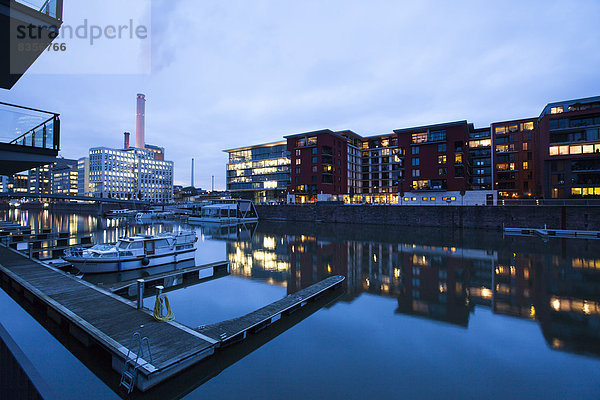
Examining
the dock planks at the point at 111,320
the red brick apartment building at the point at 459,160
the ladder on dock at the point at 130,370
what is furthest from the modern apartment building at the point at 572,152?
the ladder on dock at the point at 130,370

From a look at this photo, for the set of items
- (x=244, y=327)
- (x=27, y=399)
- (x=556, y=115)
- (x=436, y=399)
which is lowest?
(x=436, y=399)

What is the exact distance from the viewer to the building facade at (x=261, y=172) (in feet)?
378

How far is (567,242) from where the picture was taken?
37.8 metres

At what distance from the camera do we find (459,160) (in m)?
68.2

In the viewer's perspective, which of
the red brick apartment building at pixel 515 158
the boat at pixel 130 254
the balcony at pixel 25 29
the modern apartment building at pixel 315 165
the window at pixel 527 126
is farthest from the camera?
the modern apartment building at pixel 315 165

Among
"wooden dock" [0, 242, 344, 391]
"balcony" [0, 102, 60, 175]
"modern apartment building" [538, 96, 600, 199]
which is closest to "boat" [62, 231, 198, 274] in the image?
"wooden dock" [0, 242, 344, 391]

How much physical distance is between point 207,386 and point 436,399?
657 cm

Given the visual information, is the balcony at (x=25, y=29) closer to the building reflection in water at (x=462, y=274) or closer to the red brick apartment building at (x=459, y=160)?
the building reflection in water at (x=462, y=274)

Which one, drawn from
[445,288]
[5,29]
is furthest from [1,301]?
[445,288]

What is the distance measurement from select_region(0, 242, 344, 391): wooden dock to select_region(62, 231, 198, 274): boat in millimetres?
3459

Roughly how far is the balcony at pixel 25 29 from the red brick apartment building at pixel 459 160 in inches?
2809

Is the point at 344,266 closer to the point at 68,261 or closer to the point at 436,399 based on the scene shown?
the point at 436,399

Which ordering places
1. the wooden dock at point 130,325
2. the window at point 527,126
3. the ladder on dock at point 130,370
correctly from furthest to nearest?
the window at point 527,126 → the wooden dock at point 130,325 → the ladder on dock at point 130,370

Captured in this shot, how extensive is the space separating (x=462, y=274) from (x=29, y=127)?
87.6ft
